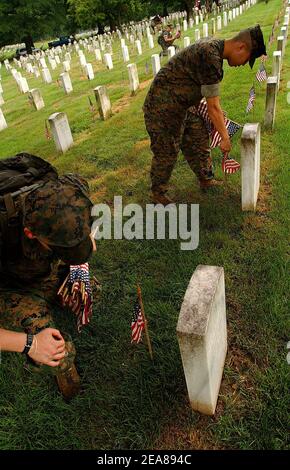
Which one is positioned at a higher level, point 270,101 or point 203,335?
point 203,335

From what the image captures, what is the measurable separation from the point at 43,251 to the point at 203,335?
3.89ft

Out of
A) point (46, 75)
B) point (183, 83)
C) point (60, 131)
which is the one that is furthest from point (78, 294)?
point (46, 75)

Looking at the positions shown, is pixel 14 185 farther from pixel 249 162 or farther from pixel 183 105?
pixel 249 162

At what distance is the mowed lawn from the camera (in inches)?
84.0

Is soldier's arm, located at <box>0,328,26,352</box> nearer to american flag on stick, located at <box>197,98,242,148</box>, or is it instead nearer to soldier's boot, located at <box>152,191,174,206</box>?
soldier's boot, located at <box>152,191,174,206</box>

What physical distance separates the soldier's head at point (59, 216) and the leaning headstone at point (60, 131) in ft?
15.5

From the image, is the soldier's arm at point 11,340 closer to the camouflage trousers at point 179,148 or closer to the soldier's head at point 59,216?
the soldier's head at point 59,216

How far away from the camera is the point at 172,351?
2525 millimetres

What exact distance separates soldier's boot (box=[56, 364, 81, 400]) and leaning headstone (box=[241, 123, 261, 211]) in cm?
239

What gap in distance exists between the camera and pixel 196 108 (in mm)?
3912

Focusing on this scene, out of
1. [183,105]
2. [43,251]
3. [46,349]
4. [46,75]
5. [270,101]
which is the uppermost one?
[183,105]

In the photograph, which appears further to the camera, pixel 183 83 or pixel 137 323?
pixel 183 83

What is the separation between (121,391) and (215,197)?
2507 mm

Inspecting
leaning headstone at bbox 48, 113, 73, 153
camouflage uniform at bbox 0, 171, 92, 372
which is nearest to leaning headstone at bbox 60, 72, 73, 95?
leaning headstone at bbox 48, 113, 73, 153
